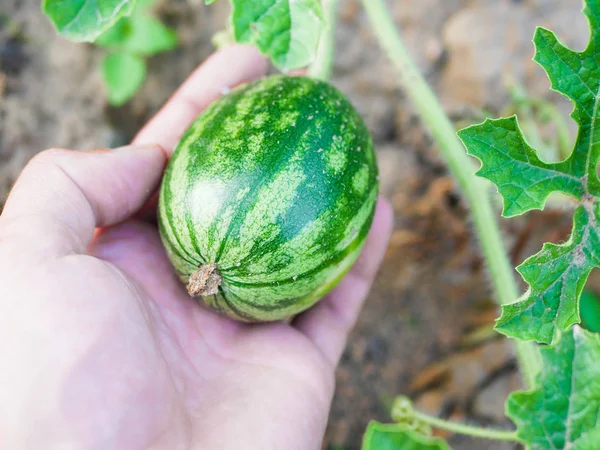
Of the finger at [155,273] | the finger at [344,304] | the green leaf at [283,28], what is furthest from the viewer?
the finger at [344,304]

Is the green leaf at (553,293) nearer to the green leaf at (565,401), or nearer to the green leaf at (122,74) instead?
the green leaf at (565,401)

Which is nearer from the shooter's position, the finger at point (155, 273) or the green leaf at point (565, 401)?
the green leaf at point (565, 401)

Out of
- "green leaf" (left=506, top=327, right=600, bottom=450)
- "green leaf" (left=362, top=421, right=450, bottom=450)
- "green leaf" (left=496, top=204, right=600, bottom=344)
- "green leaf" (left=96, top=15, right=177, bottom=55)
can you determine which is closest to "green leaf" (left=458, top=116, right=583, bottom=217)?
"green leaf" (left=496, top=204, right=600, bottom=344)

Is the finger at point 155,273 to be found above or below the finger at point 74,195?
below

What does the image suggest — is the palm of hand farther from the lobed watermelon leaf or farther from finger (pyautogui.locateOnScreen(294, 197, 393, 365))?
the lobed watermelon leaf

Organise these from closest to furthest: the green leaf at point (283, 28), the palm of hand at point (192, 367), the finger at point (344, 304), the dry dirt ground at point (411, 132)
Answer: the palm of hand at point (192, 367) < the green leaf at point (283, 28) < the finger at point (344, 304) < the dry dirt ground at point (411, 132)

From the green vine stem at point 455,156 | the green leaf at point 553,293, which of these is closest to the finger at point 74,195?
the green vine stem at point 455,156
